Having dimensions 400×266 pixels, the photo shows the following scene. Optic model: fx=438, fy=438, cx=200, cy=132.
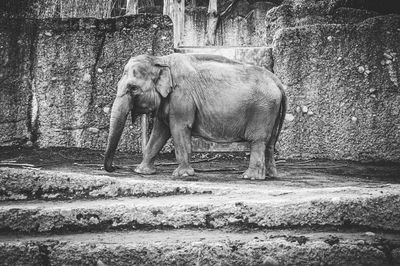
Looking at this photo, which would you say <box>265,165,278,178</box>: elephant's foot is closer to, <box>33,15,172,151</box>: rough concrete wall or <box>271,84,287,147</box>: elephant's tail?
<box>271,84,287,147</box>: elephant's tail

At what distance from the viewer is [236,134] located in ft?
11.6

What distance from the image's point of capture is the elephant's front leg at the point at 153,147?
3619 mm

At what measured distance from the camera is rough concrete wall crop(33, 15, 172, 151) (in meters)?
4.73

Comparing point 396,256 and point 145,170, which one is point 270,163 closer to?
point 145,170

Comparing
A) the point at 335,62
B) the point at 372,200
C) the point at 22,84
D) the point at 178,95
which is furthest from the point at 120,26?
the point at 372,200

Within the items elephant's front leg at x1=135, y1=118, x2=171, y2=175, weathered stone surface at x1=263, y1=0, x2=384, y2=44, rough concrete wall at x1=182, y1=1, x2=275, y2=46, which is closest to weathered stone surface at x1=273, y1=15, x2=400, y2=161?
weathered stone surface at x1=263, y1=0, x2=384, y2=44

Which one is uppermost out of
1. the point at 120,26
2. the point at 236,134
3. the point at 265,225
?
the point at 120,26

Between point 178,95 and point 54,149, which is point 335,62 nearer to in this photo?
point 178,95

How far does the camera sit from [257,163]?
11.3ft

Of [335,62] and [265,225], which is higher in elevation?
[335,62]

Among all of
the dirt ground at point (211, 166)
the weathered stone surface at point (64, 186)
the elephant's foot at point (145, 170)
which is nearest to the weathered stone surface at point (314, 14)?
the dirt ground at point (211, 166)

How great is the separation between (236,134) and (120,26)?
2.08 m

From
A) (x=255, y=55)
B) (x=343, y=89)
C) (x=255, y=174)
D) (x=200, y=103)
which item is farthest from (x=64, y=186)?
(x=343, y=89)

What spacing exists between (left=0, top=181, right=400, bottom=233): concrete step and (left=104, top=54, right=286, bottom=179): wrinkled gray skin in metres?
0.87
